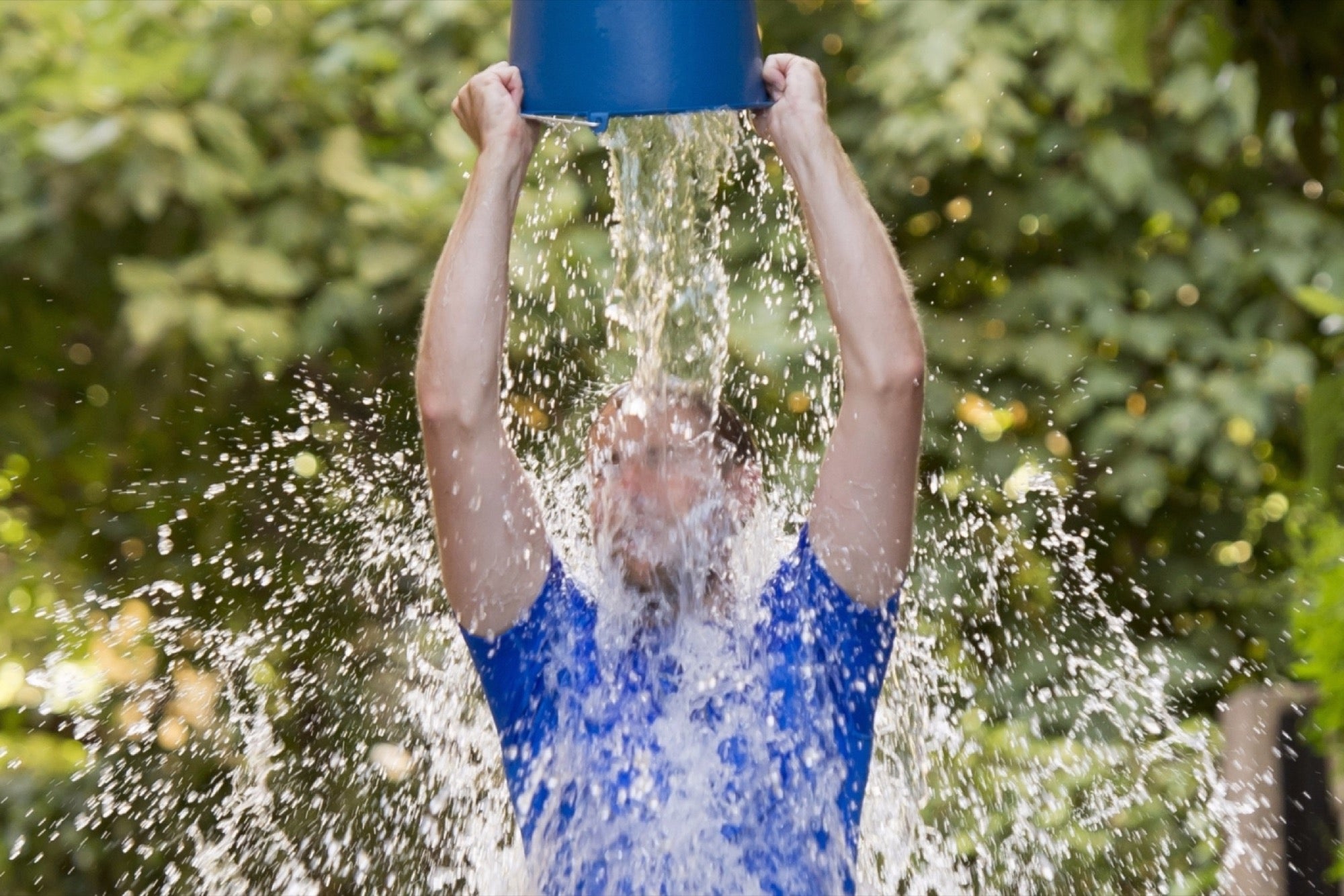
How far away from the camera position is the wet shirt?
1613 millimetres

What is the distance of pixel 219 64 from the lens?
317 cm

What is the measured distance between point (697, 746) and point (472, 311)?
0.56 meters

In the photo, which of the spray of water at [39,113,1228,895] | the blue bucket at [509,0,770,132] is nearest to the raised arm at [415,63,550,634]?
the blue bucket at [509,0,770,132]

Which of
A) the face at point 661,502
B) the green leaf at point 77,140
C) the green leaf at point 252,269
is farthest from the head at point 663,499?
the green leaf at point 77,140

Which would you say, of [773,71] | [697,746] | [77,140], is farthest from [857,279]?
[77,140]

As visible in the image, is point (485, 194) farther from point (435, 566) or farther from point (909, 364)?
point (435, 566)

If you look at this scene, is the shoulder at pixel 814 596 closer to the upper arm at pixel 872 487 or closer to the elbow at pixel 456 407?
the upper arm at pixel 872 487

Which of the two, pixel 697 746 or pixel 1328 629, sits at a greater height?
pixel 697 746

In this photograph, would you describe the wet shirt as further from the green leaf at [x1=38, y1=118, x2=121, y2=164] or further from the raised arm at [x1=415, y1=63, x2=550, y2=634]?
the green leaf at [x1=38, y1=118, x2=121, y2=164]

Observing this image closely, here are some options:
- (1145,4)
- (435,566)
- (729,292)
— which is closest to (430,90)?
(729,292)

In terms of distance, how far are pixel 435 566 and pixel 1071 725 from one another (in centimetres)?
158

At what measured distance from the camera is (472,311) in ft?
5.29

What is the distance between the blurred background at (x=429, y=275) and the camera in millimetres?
3141

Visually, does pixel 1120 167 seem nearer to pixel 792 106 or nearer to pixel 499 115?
pixel 792 106
